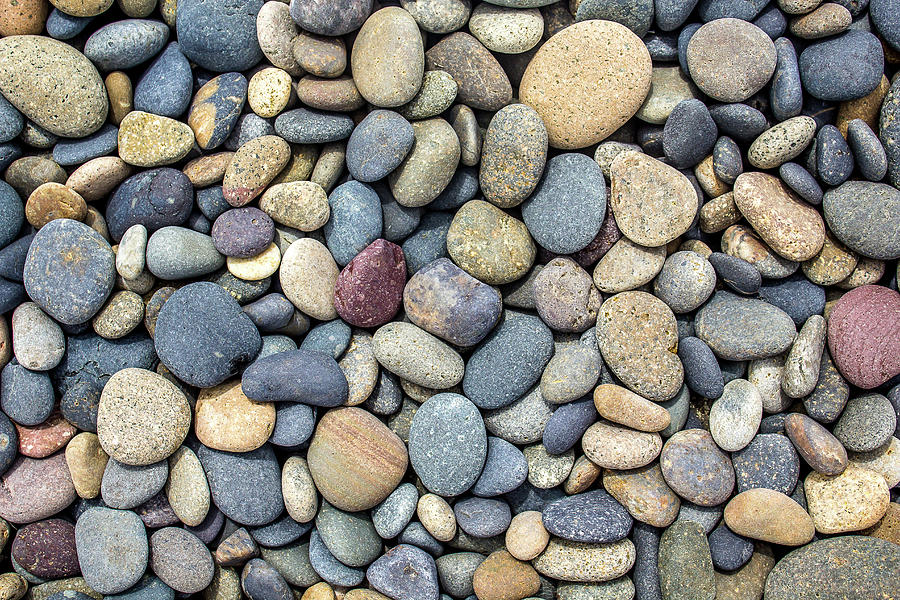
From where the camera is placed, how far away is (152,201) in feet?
7.14

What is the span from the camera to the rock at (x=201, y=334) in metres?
2.15

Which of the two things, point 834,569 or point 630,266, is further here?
point 630,266

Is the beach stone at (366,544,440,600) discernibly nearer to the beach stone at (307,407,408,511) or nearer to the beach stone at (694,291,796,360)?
the beach stone at (307,407,408,511)

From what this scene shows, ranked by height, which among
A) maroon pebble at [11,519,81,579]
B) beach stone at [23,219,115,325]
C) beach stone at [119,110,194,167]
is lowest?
maroon pebble at [11,519,81,579]

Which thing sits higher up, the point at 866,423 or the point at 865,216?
the point at 865,216

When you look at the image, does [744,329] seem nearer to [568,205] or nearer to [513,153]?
[568,205]

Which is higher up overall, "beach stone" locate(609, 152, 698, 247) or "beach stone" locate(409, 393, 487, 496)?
"beach stone" locate(609, 152, 698, 247)

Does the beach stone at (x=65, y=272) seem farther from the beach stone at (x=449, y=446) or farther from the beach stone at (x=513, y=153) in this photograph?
the beach stone at (x=513, y=153)

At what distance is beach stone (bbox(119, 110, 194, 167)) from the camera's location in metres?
2.18

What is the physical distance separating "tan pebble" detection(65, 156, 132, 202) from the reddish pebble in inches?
33.2

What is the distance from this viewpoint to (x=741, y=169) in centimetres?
221

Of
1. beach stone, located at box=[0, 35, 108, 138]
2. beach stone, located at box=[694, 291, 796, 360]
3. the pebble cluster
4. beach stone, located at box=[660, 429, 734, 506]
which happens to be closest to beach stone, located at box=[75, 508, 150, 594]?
the pebble cluster

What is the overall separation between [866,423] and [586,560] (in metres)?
1.09

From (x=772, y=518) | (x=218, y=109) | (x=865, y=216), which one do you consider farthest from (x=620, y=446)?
(x=218, y=109)
